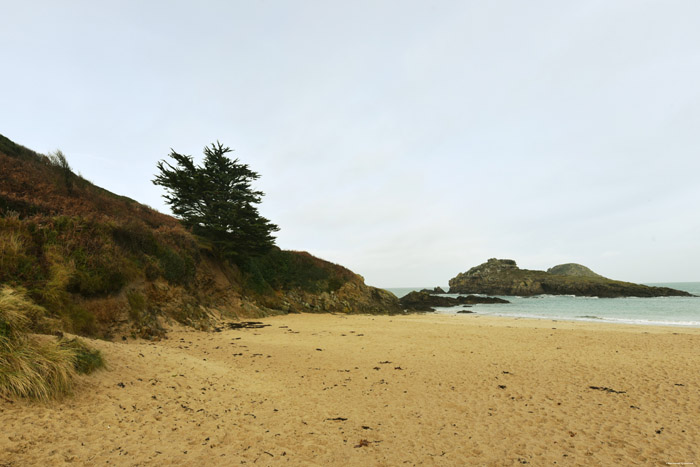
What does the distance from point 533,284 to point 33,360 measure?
3253 inches

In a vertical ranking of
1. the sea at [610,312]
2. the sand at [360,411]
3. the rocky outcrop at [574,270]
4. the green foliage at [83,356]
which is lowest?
the sea at [610,312]

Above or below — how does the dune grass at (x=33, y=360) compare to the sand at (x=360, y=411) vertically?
above

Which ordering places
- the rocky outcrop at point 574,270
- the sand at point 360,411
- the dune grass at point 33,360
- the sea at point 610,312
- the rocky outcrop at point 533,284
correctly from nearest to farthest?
1. the sand at point 360,411
2. the dune grass at point 33,360
3. the sea at point 610,312
4. the rocky outcrop at point 533,284
5. the rocky outcrop at point 574,270

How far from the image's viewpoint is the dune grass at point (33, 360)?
4309mm

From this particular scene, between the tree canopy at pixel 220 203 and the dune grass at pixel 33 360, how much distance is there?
54.0 ft

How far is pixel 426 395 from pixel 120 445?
19.7 feet

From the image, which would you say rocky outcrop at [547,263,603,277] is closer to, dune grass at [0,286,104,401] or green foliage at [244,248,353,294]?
green foliage at [244,248,353,294]

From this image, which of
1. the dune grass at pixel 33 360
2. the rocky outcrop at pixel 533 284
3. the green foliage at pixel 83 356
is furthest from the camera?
the rocky outcrop at pixel 533 284

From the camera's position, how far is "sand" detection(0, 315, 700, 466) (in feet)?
13.7

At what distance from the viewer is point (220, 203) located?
21.9m

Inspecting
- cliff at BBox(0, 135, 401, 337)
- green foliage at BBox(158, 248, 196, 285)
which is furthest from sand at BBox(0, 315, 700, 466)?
green foliage at BBox(158, 248, 196, 285)

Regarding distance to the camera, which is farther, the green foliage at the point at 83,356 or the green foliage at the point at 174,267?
the green foliage at the point at 174,267

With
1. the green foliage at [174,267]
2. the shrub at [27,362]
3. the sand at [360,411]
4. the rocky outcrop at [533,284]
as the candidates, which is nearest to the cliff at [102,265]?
the green foliage at [174,267]

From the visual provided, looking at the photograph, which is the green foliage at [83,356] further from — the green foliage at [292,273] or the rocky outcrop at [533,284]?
the rocky outcrop at [533,284]
